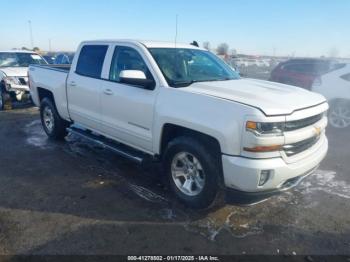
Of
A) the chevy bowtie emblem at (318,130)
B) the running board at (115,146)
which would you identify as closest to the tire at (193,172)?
the running board at (115,146)

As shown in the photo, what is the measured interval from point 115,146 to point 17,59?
8.17 m

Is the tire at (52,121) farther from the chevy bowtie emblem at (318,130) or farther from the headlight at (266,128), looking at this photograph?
the chevy bowtie emblem at (318,130)

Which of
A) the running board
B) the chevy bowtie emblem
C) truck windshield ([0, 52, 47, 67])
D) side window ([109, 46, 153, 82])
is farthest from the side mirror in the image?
truck windshield ([0, 52, 47, 67])

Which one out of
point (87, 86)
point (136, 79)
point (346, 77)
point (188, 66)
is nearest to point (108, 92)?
point (87, 86)

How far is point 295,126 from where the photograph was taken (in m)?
3.38

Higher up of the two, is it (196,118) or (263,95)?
(263,95)

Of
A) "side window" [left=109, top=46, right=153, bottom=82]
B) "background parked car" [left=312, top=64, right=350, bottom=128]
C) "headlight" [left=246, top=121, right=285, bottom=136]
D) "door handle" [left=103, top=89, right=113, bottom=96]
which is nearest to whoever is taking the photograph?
"headlight" [left=246, top=121, right=285, bottom=136]

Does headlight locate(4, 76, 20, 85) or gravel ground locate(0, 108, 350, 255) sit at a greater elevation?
headlight locate(4, 76, 20, 85)

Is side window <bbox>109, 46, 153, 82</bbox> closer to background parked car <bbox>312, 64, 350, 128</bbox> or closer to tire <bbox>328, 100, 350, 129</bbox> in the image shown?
background parked car <bbox>312, 64, 350, 128</bbox>

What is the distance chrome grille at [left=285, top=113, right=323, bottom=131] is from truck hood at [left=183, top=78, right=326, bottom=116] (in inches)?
5.1

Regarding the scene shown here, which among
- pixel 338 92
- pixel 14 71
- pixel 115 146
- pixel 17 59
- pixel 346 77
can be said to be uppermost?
pixel 346 77

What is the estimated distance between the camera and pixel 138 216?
3.73 metres

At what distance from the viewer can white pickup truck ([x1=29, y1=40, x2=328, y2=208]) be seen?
10.6ft

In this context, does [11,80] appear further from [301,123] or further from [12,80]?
[301,123]
